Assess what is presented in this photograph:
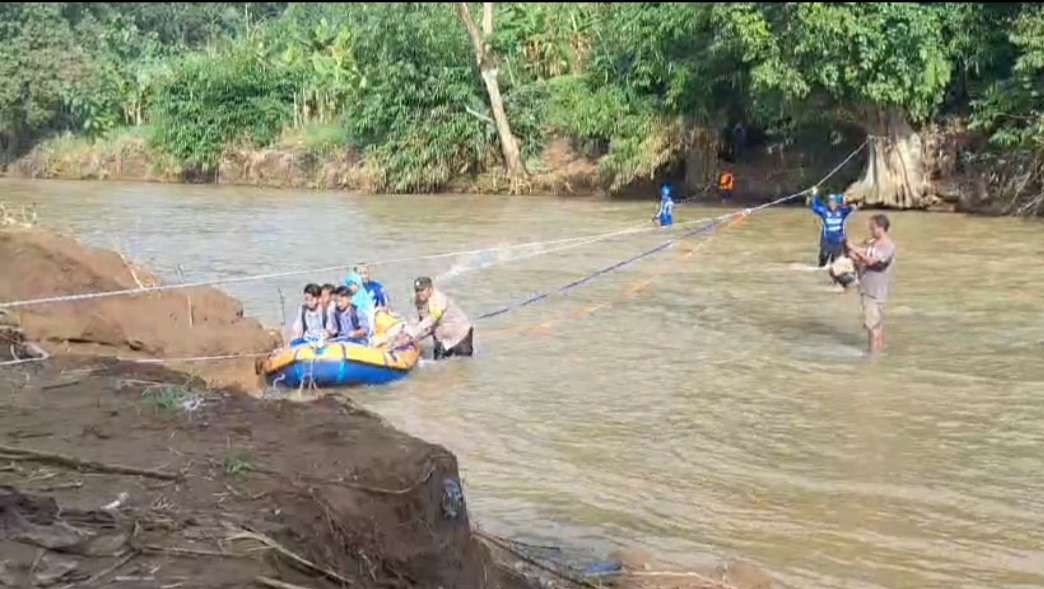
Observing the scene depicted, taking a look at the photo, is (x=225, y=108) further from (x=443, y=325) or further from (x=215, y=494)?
(x=215, y=494)

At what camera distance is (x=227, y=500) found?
459 centimetres

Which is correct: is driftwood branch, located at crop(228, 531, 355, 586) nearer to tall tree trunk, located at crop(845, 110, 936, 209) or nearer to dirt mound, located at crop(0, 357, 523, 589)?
dirt mound, located at crop(0, 357, 523, 589)

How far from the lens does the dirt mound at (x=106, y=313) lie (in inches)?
449

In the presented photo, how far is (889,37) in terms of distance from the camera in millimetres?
26344

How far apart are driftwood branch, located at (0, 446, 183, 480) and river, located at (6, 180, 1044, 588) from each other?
3.30 meters

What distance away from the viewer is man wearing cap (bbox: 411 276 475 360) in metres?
13.6

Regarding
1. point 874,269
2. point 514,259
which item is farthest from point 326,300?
point 514,259

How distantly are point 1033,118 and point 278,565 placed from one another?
84.4 ft

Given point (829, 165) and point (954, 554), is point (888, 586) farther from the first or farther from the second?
point (829, 165)

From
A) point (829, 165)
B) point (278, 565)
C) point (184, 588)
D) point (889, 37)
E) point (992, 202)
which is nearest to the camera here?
point (184, 588)

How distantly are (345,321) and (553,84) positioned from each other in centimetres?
2695

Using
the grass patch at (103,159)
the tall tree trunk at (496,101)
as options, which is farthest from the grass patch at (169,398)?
the grass patch at (103,159)

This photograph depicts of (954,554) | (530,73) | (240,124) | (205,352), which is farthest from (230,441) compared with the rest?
(240,124)

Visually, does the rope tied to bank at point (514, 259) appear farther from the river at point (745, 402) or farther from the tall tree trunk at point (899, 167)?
the tall tree trunk at point (899, 167)
